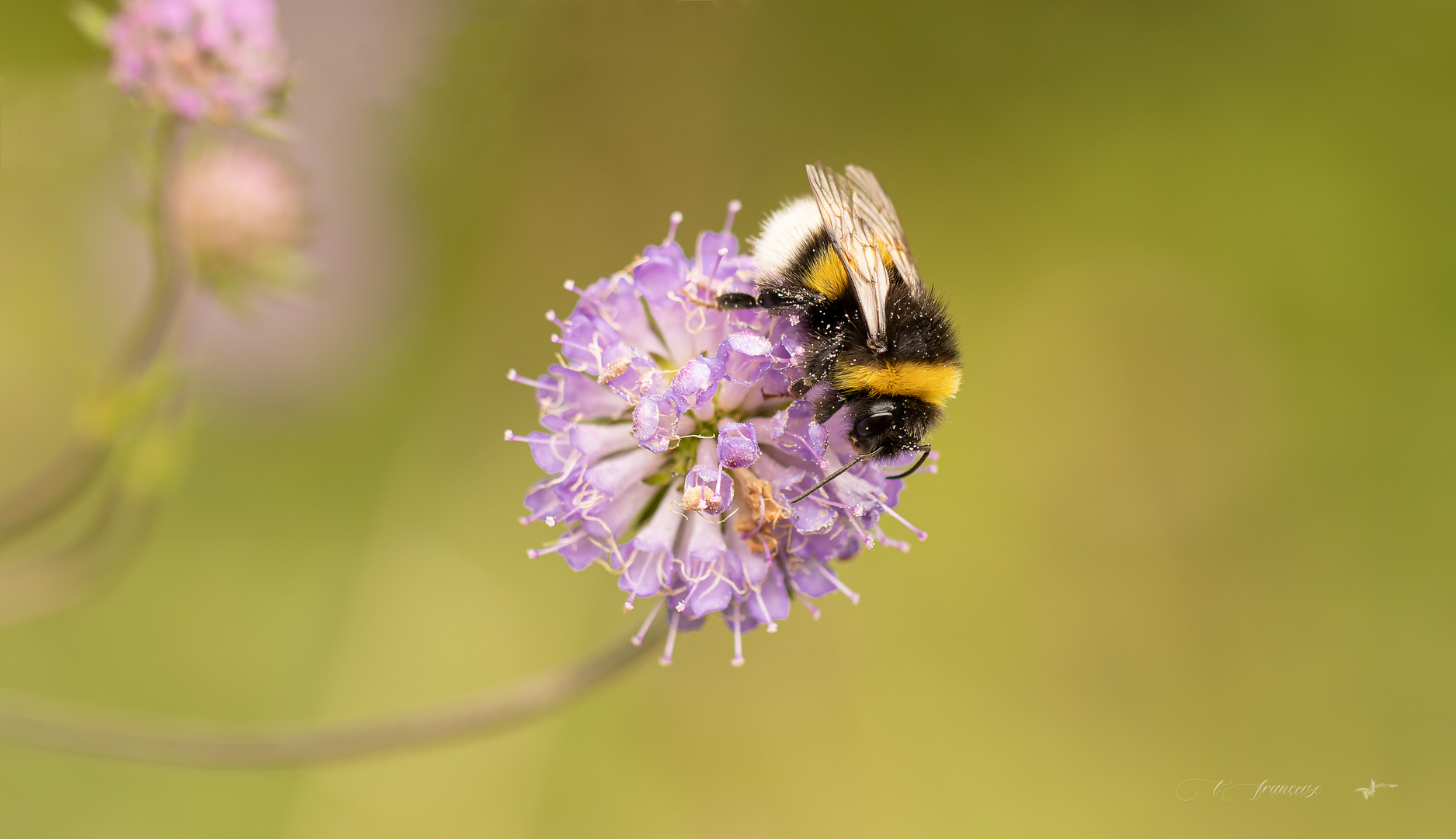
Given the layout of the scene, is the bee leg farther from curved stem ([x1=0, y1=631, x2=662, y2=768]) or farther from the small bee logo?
the small bee logo

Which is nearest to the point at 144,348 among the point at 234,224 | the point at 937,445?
the point at 234,224

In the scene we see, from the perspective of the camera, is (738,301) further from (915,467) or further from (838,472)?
(915,467)

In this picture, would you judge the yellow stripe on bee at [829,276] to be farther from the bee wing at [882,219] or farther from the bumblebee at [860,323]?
the bee wing at [882,219]

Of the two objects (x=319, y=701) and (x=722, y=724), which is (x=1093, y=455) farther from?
(x=319, y=701)

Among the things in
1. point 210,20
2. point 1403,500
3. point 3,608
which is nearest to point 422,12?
point 210,20

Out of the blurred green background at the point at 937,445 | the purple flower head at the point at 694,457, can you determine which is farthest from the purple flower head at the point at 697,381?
the blurred green background at the point at 937,445

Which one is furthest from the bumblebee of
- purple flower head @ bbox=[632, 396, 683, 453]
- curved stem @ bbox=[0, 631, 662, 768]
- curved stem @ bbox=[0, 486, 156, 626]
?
curved stem @ bbox=[0, 486, 156, 626]
